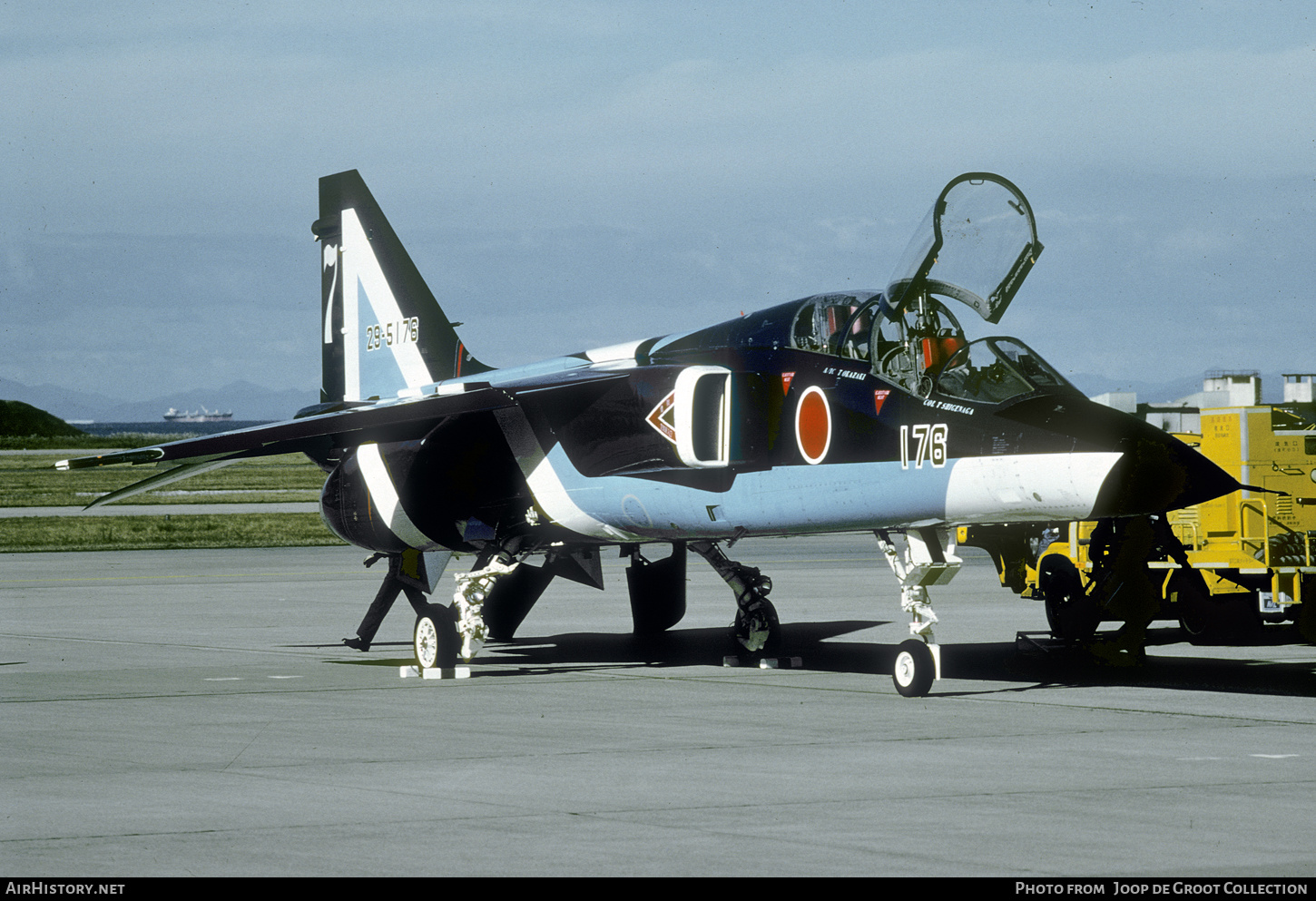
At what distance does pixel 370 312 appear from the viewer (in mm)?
18641

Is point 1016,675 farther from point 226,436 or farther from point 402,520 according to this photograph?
point 226,436

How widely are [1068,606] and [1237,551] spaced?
2134 millimetres

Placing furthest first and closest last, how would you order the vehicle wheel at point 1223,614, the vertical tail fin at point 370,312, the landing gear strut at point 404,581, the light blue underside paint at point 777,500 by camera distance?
the vertical tail fin at point 370,312 < the landing gear strut at point 404,581 < the vehicle wheel at point 1223,614 < the light blue underside paint at point 777,500

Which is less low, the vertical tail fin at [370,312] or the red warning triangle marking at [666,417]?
the vertical tail fin at [370,312]

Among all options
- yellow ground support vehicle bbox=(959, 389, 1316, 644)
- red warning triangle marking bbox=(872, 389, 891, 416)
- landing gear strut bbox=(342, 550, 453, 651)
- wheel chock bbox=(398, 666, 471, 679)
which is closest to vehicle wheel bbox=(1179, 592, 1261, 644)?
yellow ground support vehicle bbox=(959, 389, 1316, 644)

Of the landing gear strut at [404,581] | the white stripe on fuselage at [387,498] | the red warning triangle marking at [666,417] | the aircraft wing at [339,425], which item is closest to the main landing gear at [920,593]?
the red warning triangle marking at [666,417]

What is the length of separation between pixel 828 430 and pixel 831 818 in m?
5.01

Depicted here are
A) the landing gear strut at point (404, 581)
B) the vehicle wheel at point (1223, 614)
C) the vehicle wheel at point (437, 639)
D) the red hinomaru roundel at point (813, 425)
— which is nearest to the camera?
the red hinomaru roundel at point (813, 425)

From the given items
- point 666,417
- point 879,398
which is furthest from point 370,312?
point 879,398

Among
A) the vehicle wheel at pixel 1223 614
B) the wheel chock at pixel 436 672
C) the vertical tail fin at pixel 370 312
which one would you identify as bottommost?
the wheel chock at pixel 436 672

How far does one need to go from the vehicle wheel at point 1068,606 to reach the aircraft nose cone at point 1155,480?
460 cm

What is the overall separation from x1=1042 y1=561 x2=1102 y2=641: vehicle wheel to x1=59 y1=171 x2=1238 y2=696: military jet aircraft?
1.96 feet

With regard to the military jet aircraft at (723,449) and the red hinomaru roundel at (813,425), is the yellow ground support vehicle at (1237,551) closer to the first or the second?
the military jet aircraft at (723,449)

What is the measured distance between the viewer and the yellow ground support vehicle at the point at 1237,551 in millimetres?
16000
